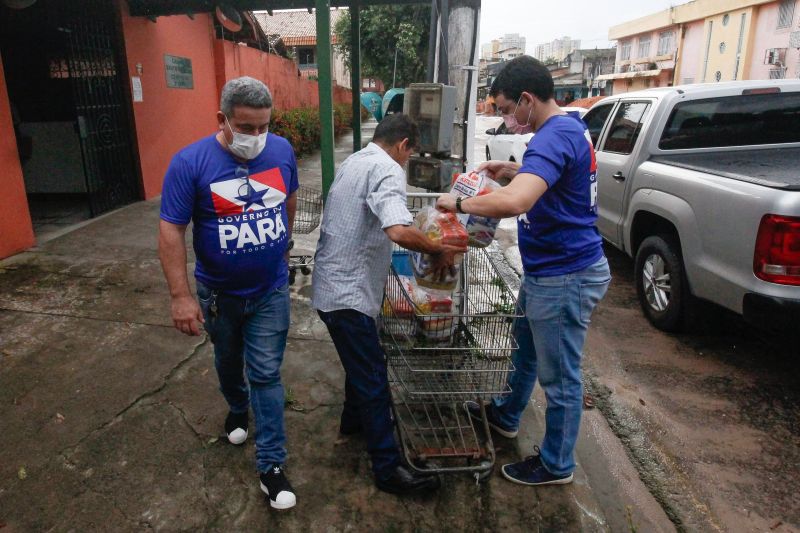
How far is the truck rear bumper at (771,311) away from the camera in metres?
3.31

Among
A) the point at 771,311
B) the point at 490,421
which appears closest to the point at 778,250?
the point at 771,311

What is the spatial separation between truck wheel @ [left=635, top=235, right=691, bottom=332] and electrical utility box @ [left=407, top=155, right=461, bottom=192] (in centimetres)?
206

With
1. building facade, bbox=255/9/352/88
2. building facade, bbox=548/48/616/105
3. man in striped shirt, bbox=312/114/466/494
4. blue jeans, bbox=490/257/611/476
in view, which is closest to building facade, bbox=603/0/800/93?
building facade, bbox=548/48/616/105

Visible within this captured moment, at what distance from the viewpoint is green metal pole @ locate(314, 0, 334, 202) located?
184 inches

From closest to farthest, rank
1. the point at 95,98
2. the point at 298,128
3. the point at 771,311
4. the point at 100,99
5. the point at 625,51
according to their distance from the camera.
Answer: the point at 771,311
the point at 95,98
the point at 100,99
the point at 298,128
the point at 625,51

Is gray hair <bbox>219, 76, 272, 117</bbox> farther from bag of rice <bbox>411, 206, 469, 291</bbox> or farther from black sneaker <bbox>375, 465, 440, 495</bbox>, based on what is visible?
black sneaker <bbox>375, 465, 440, 495</bbox>

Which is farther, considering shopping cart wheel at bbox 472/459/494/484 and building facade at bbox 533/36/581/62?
building facade at bbox 533/36/581/62

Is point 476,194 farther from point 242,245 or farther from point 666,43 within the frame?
point 666,43

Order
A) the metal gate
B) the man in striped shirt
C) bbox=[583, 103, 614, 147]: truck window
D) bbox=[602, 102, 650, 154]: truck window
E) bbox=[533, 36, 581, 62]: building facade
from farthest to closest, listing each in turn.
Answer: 1. bbox=[533, 36, 581, 62]: building facade
2. the metal gate
3. bbox=[583, 103, 614, 147]: truck window
4. bbox=[602, 102, 650, 154]: truck window
5. the man in striped shirt

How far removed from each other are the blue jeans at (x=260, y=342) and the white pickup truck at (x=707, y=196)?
282cm

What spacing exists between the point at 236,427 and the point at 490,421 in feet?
4.60

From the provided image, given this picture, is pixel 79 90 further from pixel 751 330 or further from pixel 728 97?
pixel 751 330

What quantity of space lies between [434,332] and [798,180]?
2.54 meters

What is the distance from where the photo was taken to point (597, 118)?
679cm
